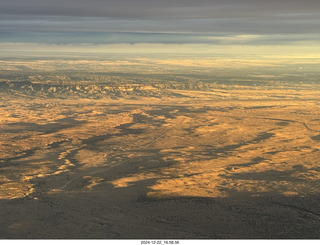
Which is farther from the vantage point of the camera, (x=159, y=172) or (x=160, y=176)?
(x=159, y=172)

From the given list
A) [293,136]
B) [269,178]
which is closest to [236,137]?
[293,136]

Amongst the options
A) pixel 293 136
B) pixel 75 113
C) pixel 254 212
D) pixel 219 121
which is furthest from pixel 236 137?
pixel 75 113

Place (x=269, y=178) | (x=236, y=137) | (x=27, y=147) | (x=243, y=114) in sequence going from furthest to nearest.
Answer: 1. (x=243, y=114)
2. (x=236, y=137)
3. (x=27, y=147)
4. (x=269, y=178)

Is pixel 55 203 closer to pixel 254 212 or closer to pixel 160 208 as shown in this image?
pixel 160 208

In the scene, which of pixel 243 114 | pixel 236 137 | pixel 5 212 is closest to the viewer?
pixel 5 212

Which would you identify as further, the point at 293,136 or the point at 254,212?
the point at 293,136

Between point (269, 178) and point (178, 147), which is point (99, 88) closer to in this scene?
point (178, 147)
